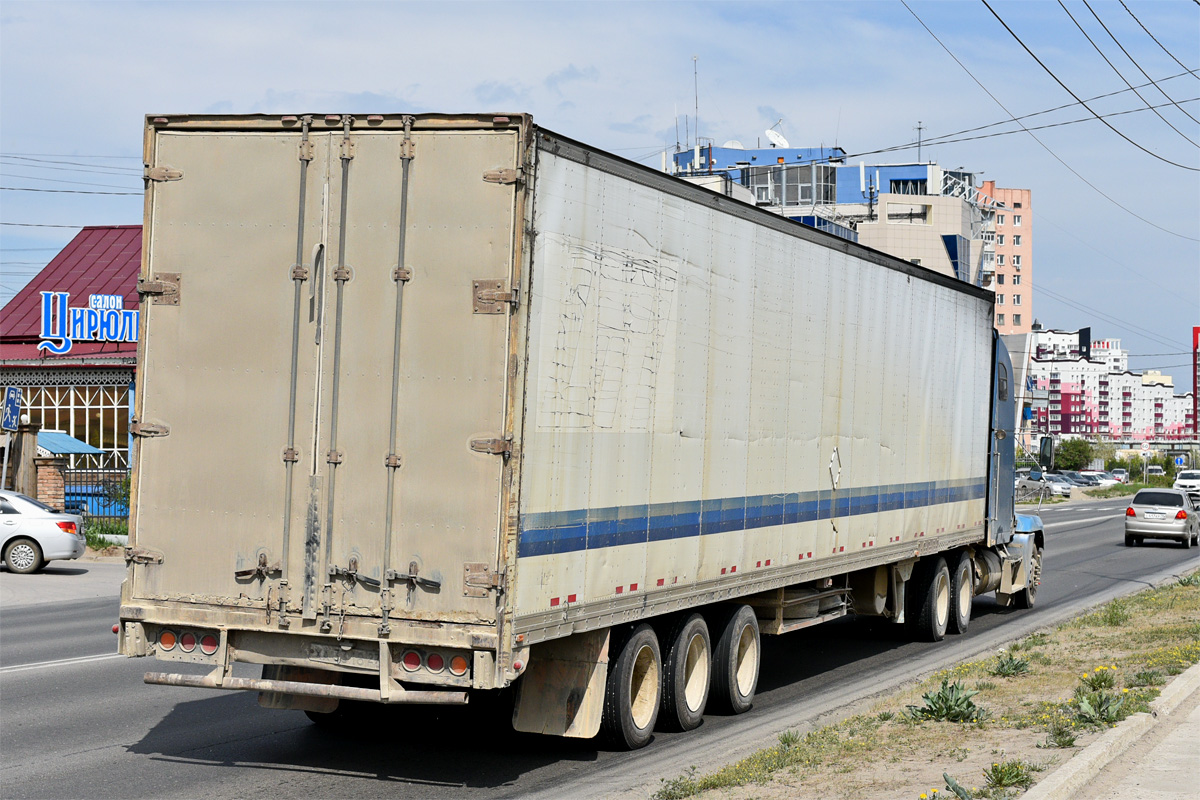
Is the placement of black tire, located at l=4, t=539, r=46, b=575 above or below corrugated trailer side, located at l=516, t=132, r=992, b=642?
below

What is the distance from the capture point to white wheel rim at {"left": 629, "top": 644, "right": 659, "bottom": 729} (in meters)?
9.24

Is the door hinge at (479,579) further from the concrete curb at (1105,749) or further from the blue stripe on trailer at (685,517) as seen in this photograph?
the concrete curb at (1105,749)

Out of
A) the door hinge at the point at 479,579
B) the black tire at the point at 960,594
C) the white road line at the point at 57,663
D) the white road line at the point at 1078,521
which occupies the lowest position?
the white road line at the point at 1078,521

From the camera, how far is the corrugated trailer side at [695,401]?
26.2 ft

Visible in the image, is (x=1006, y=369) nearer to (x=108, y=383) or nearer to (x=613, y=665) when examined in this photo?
(x=613, y=665)

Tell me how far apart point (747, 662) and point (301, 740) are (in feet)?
12.7

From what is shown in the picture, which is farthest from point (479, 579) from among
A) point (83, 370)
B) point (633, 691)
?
point (83, 370)

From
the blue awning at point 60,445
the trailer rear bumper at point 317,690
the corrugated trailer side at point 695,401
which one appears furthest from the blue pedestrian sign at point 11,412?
the trailer rear bumper at point 317,690

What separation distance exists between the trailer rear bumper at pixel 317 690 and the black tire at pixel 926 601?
380 inches

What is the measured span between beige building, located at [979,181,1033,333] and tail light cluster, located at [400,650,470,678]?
16808 centimetres

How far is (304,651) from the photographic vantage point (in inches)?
311

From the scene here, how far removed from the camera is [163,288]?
8.22 m

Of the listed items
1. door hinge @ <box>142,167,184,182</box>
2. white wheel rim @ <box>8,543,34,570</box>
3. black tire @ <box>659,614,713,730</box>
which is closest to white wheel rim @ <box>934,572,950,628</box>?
black tire @ <box>659,614,713,730</box>

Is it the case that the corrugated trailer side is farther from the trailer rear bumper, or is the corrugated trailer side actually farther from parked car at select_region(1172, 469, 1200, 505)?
parked car at select_region(1172, 469, 1200, 505)
